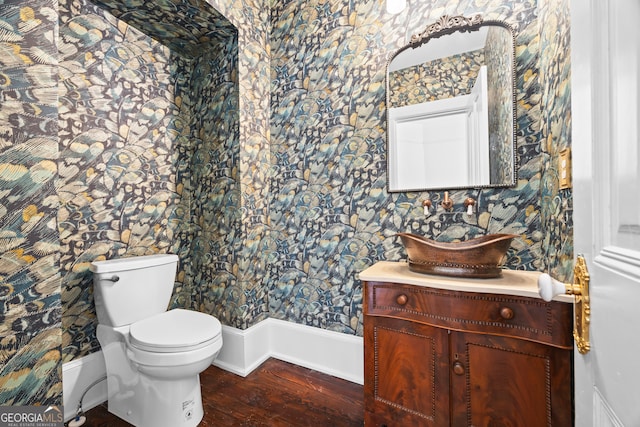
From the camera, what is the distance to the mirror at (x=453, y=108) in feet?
4.76

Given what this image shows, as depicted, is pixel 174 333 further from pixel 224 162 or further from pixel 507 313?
pixel 507 313

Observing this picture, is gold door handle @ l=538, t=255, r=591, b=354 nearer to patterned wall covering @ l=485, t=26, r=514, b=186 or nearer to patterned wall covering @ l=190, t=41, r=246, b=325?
patterned wall covering @ l=485, t=26, r=514, b=186

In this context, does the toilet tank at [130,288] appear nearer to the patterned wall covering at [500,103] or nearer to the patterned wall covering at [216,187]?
the patterned wall covering at [216,187]

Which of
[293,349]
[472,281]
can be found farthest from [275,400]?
[472,281]

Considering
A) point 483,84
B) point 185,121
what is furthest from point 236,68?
point 483,84

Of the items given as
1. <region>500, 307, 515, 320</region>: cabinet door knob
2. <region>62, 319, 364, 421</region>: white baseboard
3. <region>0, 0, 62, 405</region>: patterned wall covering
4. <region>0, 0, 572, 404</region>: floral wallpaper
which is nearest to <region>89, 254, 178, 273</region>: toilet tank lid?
<region>0, 0, 572, 404</region>: floral wallpaper

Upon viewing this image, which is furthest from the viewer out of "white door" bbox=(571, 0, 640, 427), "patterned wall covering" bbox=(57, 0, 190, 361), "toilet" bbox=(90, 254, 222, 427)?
"patterned wall covering" bbox=(57, 0, 190, 361)

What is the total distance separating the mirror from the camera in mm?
1450

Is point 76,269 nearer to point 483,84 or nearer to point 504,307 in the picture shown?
point 504,307

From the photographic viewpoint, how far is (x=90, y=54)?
5.48 ft

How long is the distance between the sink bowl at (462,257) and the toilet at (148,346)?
1.13m

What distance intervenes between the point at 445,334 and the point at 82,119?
2288 mm

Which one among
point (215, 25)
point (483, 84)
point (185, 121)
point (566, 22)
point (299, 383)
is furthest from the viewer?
point (185, 121)

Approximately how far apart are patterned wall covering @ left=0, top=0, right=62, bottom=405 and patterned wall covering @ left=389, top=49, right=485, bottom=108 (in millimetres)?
1715
